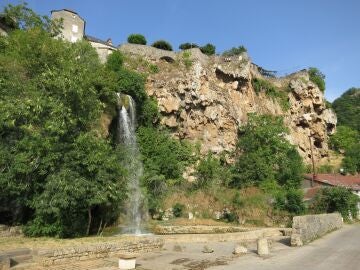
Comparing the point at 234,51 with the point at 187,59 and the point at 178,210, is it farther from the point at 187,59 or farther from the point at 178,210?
the point at 178,210

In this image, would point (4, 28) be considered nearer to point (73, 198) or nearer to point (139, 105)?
point (139, 105)

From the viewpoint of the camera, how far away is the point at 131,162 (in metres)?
21.2

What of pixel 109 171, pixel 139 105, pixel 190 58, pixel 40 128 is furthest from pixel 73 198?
pixel 190 58

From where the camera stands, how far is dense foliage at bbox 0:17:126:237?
1530 centimetres

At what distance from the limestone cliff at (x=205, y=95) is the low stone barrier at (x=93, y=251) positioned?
18.7 metres

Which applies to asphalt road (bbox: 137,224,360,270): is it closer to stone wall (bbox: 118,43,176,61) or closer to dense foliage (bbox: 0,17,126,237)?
dense foliage (bbox: 0,17,126,237)

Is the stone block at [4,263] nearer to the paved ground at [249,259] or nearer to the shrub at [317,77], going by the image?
the paved ground at [249,259]

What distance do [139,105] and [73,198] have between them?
15.8 m

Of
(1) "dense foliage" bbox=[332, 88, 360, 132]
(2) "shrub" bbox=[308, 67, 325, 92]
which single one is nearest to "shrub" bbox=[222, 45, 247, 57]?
(2) "shrub" bbox=[308, 67, 325, 92]

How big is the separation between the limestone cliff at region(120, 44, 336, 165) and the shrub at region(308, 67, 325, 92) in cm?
866

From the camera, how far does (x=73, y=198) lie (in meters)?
15.2

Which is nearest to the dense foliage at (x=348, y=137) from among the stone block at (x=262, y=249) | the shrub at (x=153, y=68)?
the shrub at (x=153, y=68)

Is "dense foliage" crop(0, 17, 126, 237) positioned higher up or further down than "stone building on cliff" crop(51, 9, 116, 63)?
further down

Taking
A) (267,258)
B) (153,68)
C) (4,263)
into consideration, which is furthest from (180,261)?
(153,68)
